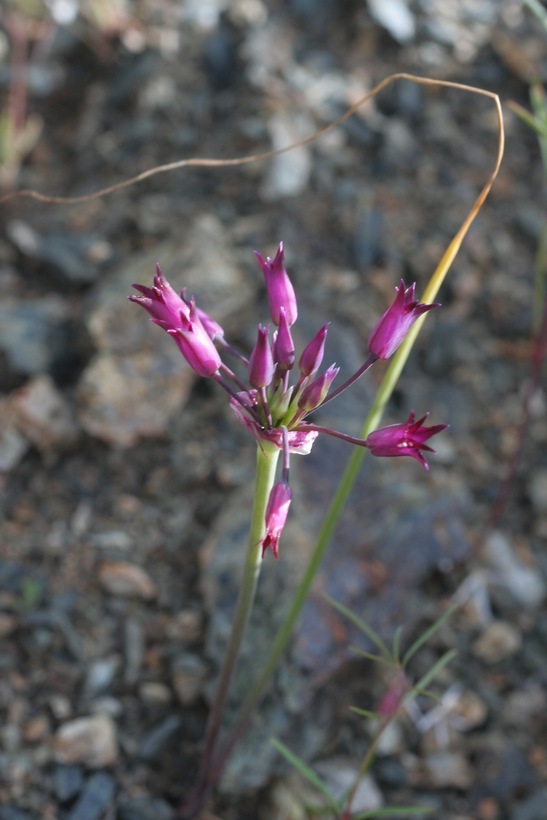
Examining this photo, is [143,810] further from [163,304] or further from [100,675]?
[163,304]

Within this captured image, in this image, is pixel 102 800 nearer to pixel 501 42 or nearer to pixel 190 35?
pixel 190 35

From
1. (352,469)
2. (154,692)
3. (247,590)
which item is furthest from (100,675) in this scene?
(352,469)

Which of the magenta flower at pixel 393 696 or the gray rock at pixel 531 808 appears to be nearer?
the magenta flower at pixel 393 696

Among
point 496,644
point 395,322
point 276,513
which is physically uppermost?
point 395,322

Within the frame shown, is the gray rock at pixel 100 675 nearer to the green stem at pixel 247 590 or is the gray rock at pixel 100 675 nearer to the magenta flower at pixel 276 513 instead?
the green stem at pixel 247 590

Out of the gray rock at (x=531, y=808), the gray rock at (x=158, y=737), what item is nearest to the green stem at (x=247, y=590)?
the gray rock at (x=158, y=737)

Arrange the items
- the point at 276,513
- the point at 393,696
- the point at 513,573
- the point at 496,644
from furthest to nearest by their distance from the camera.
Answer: the point at 513,573 → the point at 496,644 → the point at 393,696 → the point at 276,513

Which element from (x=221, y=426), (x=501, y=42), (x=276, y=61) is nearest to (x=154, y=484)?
(x=221, y=426)
